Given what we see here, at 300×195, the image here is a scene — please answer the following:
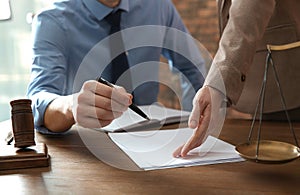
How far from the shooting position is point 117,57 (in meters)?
1.51

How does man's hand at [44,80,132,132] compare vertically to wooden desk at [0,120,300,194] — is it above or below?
above

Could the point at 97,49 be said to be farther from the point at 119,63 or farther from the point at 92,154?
the point at 92,154

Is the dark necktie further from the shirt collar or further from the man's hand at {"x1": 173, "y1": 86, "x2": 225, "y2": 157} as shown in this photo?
the man's hand at {"x1": 173, "y1": 86, "x2": 225, "y2": 157}

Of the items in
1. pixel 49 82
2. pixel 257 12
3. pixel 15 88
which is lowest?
pixel 15 88

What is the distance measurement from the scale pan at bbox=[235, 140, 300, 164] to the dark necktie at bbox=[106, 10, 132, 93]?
68cm

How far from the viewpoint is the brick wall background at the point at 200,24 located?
369 cm

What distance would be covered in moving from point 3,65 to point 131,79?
3.63 ft

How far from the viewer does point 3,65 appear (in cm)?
244

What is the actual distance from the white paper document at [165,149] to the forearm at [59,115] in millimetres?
116

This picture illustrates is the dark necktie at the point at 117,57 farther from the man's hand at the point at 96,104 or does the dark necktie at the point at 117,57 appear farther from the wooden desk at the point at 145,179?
the wooden desk at the point at 145,179

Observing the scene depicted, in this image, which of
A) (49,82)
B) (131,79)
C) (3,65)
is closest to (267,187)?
(49,82)

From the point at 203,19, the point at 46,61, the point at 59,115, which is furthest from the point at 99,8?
the point at 203,19

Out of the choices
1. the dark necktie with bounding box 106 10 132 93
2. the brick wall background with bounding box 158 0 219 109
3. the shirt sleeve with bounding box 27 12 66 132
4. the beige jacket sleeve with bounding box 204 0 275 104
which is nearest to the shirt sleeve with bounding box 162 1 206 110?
the dark necktie with bounding box 106 10 132 93

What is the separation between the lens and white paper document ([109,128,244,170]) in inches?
36.6
